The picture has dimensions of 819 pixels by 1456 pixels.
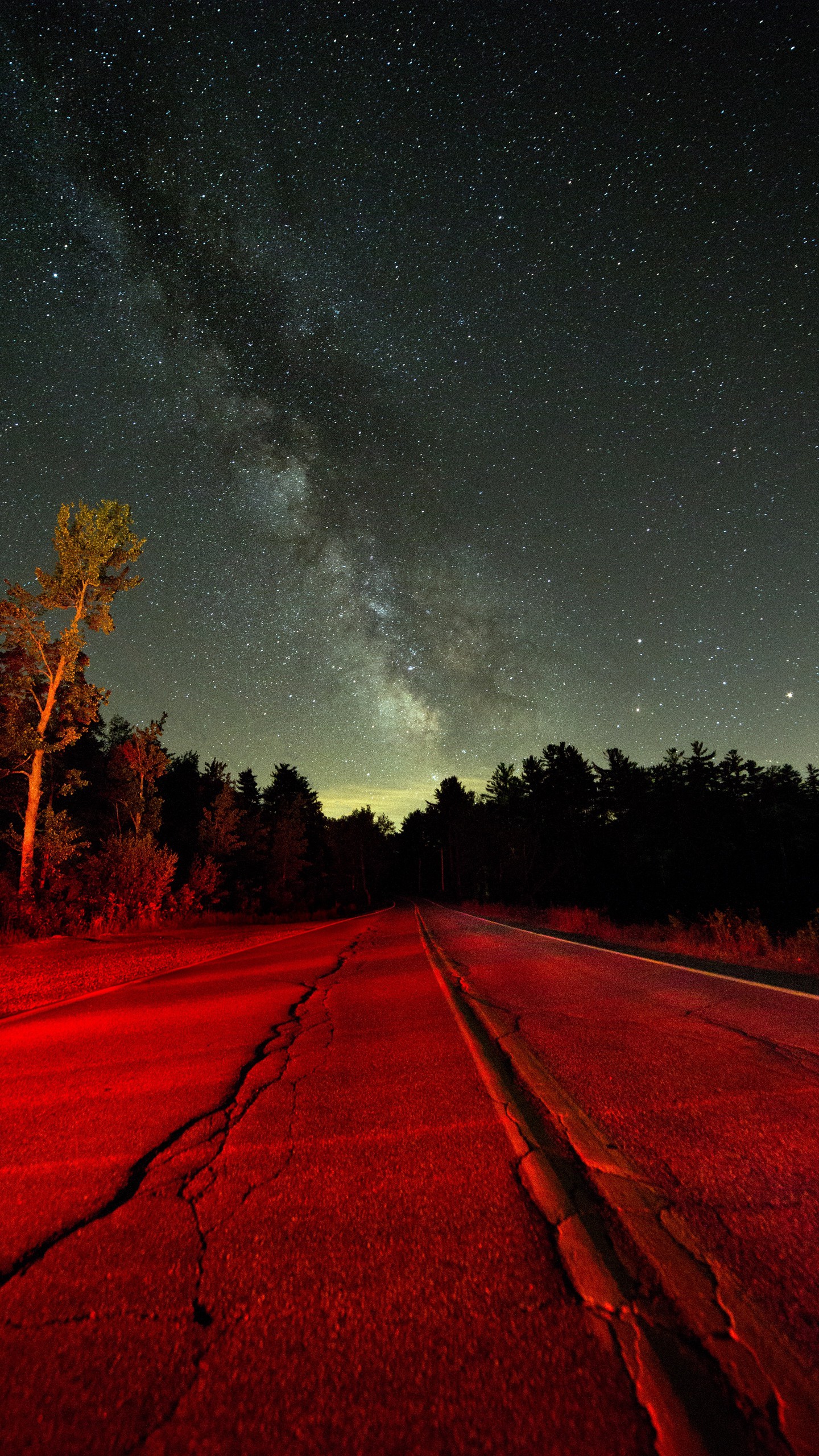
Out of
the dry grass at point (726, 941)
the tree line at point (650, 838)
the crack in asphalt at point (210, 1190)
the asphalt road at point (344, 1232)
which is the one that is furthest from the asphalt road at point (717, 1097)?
the tree line at point (650, 838)

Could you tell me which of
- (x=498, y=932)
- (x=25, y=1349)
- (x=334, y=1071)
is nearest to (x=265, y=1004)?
(x=334, y=1071)

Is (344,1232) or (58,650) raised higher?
(58,650)

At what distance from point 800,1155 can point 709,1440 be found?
5.78 ft

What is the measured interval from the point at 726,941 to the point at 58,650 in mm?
21167

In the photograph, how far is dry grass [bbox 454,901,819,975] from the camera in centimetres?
945

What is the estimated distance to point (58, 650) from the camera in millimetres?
20359

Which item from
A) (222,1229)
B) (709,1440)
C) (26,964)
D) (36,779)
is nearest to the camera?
(709,1440)

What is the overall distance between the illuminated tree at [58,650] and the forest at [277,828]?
0.18 ft

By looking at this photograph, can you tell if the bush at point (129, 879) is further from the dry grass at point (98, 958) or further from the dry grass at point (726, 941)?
the dry grass at point (726, 941)

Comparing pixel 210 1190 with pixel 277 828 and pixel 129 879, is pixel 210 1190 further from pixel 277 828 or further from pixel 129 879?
pixel 277 828

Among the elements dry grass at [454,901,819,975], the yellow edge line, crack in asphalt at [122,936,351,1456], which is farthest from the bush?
crack in asphalt at [122,936,351,1456]

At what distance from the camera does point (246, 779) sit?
247 feet

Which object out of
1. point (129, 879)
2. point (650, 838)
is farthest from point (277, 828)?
point (650, 838)

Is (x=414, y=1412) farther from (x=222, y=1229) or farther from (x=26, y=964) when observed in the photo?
(x=26, y=964)
